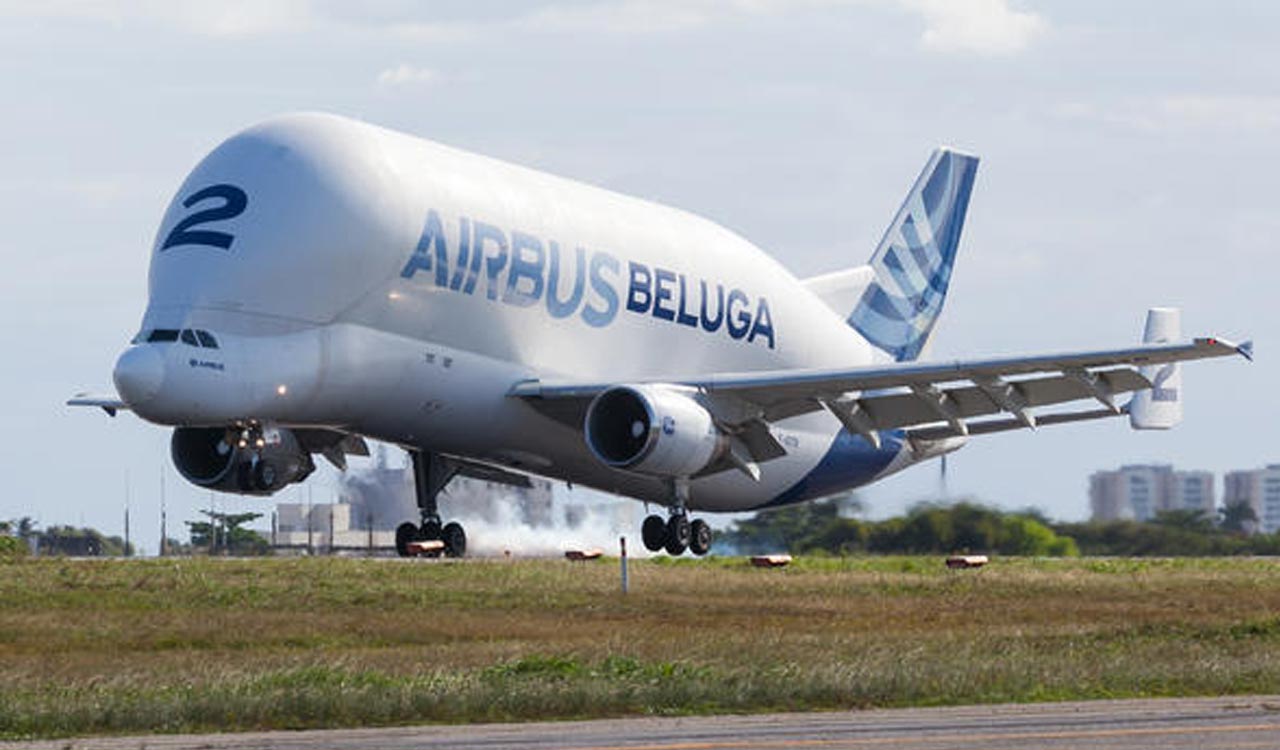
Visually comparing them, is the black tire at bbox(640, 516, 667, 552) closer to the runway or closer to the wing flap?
the wing flap

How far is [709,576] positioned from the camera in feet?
143

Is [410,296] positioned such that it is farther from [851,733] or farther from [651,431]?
[851,733]

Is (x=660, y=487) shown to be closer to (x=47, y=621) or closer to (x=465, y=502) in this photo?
(x=465, y=502)

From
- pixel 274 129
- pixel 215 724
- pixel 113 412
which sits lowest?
pixel 215 724

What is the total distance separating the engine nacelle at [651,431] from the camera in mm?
40656

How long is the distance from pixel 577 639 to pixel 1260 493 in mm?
36591

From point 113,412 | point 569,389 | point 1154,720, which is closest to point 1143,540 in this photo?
point 569,389

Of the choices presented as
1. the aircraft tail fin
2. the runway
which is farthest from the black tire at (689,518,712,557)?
the runway

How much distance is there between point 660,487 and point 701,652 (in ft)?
59.9

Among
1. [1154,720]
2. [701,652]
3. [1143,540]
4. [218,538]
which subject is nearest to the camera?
[1154,720]

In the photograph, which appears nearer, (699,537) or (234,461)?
(234,461)

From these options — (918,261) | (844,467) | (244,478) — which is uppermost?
(918,261)

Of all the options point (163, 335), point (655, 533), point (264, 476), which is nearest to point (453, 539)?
point (655, 533)

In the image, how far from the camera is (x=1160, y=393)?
Result: 167 ft
